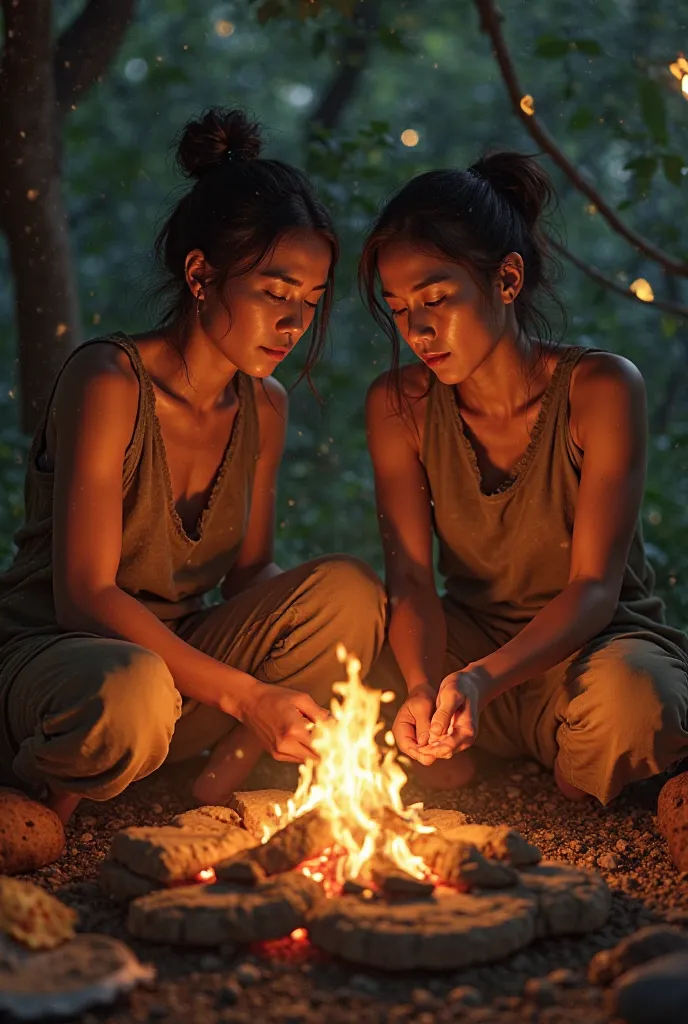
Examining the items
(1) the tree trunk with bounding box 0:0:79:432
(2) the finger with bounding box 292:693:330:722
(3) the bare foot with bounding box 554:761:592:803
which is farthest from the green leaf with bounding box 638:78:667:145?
(2) the finger with bounding box 292:693:330:722

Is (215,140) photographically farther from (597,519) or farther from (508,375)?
(597,519)

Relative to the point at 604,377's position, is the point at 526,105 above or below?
above

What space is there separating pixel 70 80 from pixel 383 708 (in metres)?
2.73

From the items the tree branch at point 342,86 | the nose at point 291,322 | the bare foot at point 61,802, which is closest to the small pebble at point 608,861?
the bare foot at point 61,802

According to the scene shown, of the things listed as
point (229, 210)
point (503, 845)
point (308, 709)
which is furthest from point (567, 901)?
point (229, 210)

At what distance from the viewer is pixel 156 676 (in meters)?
3.10

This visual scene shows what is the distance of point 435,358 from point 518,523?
0.58 m

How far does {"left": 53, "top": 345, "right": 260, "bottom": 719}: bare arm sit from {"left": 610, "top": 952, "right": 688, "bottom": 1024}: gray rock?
52.8 inches

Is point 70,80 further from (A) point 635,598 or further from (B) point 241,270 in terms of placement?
(A) point 635,598

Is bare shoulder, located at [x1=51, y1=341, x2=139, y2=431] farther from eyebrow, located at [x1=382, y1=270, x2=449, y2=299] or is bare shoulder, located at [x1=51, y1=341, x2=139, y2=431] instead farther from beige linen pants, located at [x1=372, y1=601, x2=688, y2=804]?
beige linen pants, located at [x1=372, y1=601, x2=688, y2=804]

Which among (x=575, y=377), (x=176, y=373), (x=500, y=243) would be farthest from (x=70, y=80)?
(x=575, y=377)

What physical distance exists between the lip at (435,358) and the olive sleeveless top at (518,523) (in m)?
0.32

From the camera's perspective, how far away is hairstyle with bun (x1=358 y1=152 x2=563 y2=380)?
3.58 metres

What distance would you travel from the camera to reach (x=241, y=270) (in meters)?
3.54
